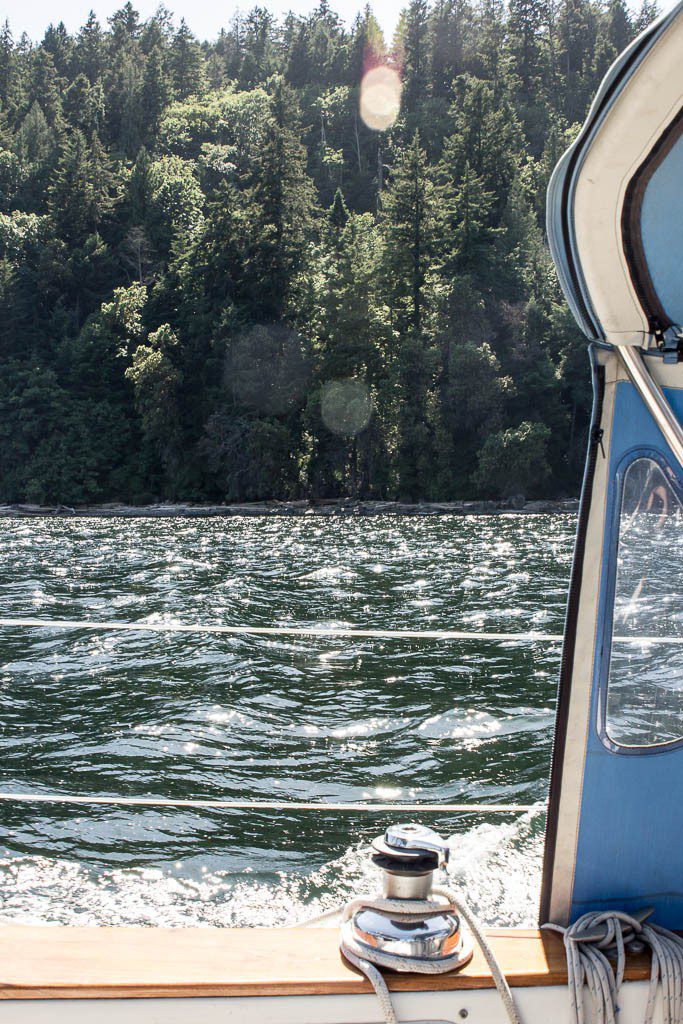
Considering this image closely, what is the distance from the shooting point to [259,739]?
305 inches

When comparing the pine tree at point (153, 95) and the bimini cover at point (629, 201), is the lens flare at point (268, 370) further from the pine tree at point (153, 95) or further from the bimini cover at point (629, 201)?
the bimini cover at point (629, 201)

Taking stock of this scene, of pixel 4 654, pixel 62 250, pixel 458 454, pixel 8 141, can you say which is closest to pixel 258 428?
pixel 458 454

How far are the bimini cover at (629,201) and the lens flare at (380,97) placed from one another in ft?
263

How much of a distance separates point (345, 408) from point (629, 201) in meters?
39.8

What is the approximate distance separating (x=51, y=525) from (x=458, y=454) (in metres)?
16.3

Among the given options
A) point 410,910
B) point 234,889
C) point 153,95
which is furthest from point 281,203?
point 410,910

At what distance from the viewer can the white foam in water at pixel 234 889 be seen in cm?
487

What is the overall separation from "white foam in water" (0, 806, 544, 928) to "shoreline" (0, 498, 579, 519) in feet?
95.3

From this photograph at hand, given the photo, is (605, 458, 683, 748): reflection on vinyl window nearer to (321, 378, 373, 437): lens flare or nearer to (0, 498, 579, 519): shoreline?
(0, 498, 579, 519): shoreline

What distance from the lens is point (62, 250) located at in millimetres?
49906

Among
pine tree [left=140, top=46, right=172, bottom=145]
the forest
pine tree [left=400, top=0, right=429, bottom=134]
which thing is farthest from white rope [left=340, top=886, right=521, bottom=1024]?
pine tree [left=400, top=0, right=429, bottom=134]

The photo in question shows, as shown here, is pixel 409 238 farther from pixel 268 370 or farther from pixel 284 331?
pixel 268 370

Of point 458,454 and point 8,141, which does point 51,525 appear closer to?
point 458,454

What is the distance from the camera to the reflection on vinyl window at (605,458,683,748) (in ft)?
5.70
